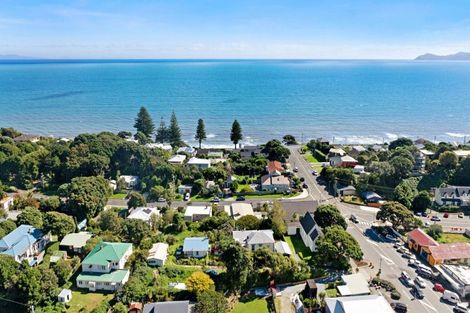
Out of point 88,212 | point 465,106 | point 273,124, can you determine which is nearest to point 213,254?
point 88,212

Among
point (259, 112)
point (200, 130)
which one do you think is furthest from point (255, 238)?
point (259, 112)

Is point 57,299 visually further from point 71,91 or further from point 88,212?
point 71,91

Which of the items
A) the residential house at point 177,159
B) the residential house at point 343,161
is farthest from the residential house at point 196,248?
the residential house at point 343,161

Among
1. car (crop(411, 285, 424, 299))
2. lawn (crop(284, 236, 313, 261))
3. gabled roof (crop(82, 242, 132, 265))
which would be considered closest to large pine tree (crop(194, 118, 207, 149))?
lawn (crop(284, 236, 313, 261))

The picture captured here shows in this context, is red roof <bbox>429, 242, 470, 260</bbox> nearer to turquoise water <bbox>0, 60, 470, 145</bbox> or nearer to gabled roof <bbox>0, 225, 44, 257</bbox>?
gabled roof <bbox>0, 225, 44, 257</bbox>

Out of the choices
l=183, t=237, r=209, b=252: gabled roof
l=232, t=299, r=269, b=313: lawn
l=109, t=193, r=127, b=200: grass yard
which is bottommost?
l=232, t=299, r=269, b=313: lawn

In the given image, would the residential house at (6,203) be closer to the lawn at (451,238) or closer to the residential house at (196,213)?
the residential house at (196,213)

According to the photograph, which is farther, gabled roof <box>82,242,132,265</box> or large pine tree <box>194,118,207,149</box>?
large pine tree <box>194,118,207,149</box>
